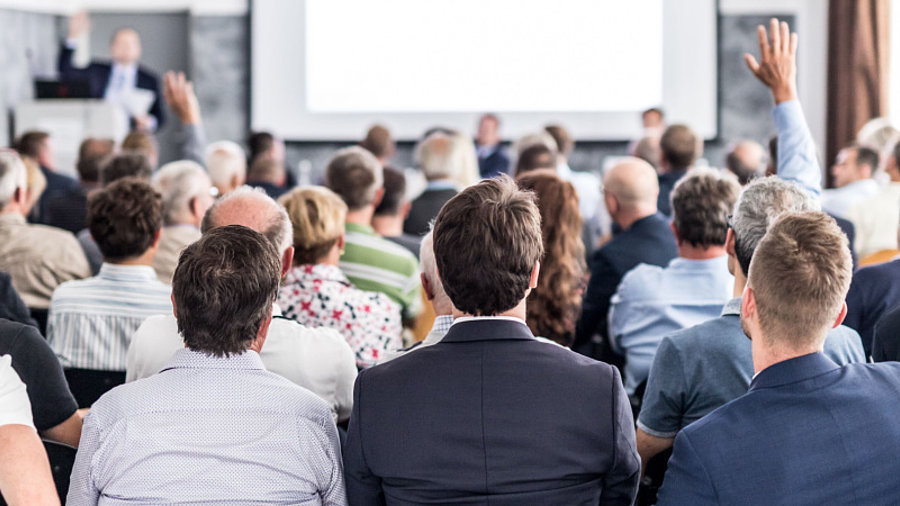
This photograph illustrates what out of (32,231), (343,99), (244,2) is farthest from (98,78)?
(32,231)

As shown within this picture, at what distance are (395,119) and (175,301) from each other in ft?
25.3

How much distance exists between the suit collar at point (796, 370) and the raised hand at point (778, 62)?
60.6 inches

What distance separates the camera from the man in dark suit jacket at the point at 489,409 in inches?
64.0

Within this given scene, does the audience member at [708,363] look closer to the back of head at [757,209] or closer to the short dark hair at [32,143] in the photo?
the back of head at [757,209]

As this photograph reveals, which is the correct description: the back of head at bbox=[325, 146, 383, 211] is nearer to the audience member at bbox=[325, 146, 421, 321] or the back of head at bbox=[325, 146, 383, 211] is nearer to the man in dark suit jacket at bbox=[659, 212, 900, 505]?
the audience member at bbox=[325, 146, 421, 321]

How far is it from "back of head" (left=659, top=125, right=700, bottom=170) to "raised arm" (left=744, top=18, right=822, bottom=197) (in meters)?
2.13

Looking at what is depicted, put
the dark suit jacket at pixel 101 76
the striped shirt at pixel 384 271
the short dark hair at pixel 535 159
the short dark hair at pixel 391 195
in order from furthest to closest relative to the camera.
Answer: the dark suit jacket at pixel 101 76, the short dark hair at pixel 535 159, the short dark hair at pixel 391 195, the striped shirt at pixel 384 271

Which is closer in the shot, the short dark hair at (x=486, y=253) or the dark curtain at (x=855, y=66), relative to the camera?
the short dark hair at (x=486, y=253)

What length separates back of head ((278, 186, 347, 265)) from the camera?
2.88 m

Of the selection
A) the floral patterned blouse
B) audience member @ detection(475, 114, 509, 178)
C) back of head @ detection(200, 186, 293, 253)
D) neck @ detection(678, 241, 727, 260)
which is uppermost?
audience member @ detection(475, 114, 509, 178)

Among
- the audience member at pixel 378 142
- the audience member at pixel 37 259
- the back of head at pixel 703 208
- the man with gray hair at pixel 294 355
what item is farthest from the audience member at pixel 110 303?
the audience member at pixel 378 142

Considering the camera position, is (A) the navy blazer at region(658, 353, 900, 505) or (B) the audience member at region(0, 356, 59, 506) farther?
(B) the audience member at region(0, 356, 59, 506)

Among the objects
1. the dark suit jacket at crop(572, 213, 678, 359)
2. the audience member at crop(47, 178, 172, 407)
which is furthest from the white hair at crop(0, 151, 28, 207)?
the dark suit jacket at crop(572, 213, 678, 359)

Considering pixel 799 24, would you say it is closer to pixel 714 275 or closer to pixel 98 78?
pixel 98 78
